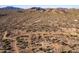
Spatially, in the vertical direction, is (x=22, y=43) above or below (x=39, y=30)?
below

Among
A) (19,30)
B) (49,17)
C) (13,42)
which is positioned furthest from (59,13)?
(13,42)

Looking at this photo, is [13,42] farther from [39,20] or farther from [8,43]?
[39,20]

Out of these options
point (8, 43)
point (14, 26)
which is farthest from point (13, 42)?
→ point (14, 26)

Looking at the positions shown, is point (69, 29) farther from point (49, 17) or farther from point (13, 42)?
point (13, 42)

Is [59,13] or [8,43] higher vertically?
[59,13]

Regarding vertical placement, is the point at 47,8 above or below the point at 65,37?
above
